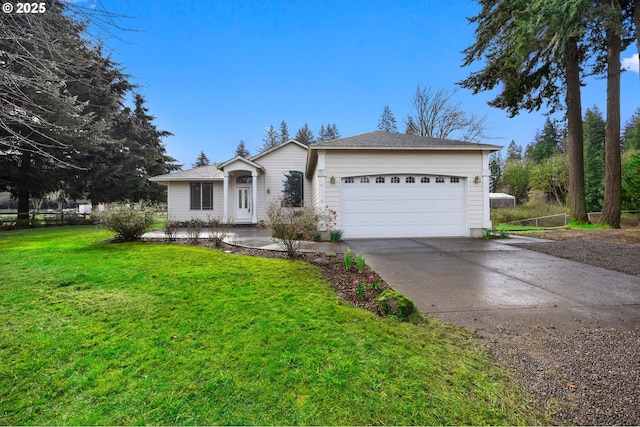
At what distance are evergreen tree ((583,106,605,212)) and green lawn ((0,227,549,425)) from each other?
25.0 metres

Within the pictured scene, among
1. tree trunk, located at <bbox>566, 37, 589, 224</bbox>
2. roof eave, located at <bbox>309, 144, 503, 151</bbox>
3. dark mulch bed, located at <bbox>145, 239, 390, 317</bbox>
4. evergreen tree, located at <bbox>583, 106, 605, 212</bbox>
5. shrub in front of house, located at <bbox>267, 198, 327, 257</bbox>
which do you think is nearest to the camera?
dark mulch bed, located at <bbox>145, 239, 390, 317</bbox>

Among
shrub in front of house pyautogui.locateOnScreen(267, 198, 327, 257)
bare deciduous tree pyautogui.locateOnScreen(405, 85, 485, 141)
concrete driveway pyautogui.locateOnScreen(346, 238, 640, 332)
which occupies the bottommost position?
concrete driveway pyautogui.locateOnScreen(346, 238, 640, 332)

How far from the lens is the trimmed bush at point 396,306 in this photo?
10.8 feet

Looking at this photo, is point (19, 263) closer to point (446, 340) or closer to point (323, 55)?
point (446, 340)

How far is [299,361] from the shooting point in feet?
7.66

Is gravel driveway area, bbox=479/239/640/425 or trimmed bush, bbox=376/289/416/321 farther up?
trimmed bush, bbox=376/289/416/321

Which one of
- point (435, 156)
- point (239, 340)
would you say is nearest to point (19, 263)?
point (239, 340)

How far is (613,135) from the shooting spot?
1211 cm

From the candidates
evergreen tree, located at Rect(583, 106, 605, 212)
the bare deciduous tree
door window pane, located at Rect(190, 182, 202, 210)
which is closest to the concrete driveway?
door window pane, located at Rect(190, 182, 202, 210)

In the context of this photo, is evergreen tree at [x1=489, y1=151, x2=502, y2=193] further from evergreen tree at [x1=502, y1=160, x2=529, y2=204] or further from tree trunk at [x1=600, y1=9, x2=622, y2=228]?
tree trunk at [x1=600, y1=9, x2=622, y2=228]

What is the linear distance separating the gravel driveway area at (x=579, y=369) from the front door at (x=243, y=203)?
15.8m

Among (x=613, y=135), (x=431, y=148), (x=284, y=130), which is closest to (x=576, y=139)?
(x=613, y=135)

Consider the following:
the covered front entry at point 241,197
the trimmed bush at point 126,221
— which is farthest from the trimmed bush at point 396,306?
the covered front entry at point 241,197

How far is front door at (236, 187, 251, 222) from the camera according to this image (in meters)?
17.3
